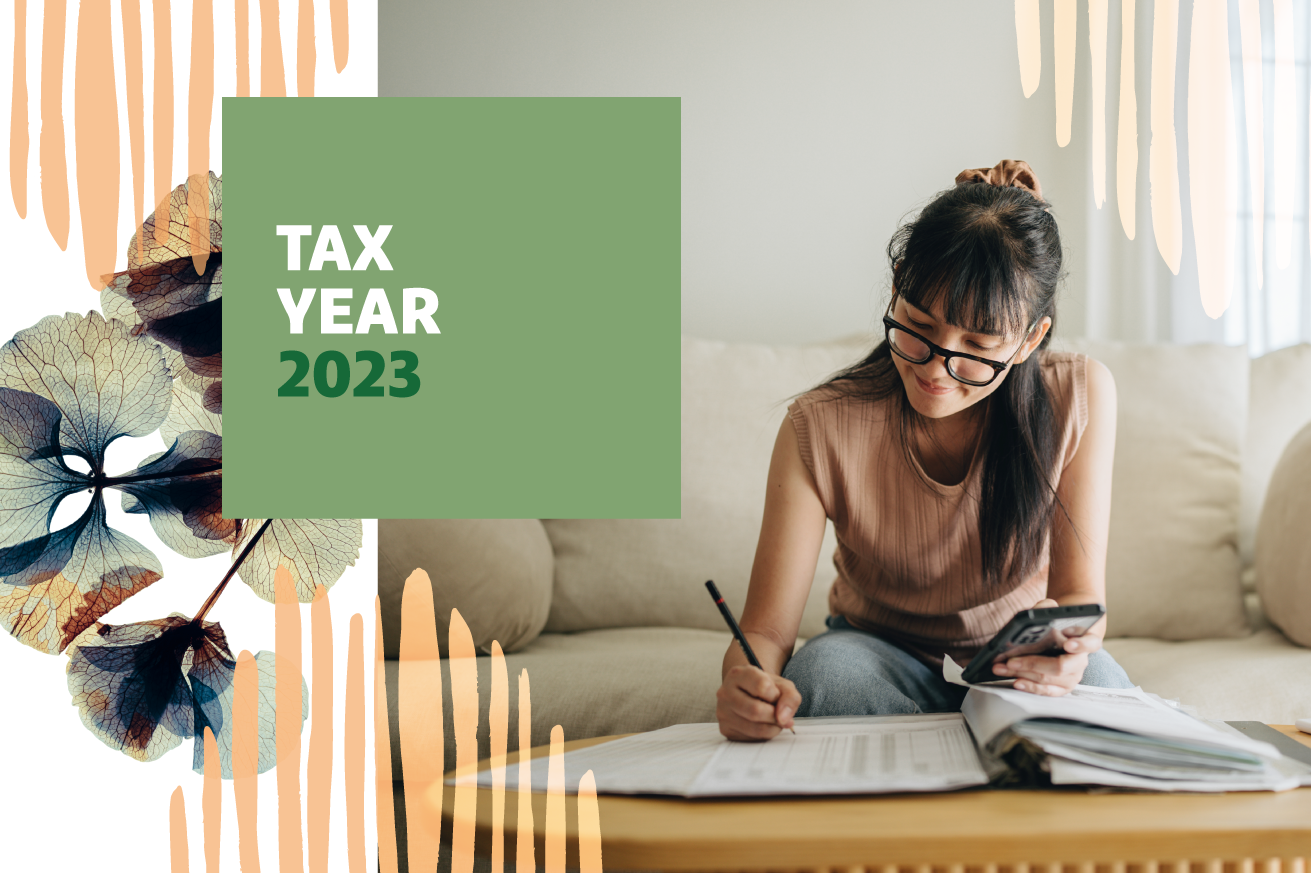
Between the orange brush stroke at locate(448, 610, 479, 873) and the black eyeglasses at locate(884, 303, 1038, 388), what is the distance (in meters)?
0.56

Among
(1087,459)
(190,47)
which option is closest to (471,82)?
(190,47)

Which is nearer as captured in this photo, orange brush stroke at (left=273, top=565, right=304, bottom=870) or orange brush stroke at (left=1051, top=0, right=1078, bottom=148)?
orange brush stroke at (left=273, top=565, right=304, bottom=870)

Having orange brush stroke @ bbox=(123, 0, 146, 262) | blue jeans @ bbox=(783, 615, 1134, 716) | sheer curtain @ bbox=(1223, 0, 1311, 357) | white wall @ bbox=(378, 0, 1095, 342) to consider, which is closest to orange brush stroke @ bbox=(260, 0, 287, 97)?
orange brush stroke @ bbox=(123, 0, 146, 262)

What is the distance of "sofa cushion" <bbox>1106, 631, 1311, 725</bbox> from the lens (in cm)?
99

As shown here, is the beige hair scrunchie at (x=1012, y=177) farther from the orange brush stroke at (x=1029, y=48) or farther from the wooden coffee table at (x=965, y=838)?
the orange brush stroke at (x=1029, y=48)

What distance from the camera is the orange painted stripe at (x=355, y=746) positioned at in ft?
3.23

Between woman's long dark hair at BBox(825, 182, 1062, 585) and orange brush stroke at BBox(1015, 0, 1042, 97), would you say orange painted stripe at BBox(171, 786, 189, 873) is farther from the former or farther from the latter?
orange brush stroke at BBox(1015, 0, 1042, 97)

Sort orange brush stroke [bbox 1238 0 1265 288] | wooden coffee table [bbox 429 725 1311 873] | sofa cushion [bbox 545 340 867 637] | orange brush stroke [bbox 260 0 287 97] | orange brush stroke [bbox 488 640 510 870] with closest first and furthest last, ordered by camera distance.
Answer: wooden coffee table [bbox 429 725 1311 873] → orange brush stroke [bbox 488 640 510 870] → orange brush stroke [bbox 260 0 287 97] → sofa cushion [bbox 545 340 867 637] → orange brush stroke [bbox 1238 0 1265 288]

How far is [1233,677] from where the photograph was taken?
40.9 inches

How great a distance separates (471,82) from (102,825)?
1.40m

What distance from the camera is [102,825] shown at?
0.91 m

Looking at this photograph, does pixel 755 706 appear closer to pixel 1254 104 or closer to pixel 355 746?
pixel 355 746

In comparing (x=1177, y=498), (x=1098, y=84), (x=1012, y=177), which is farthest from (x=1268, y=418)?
(x=1012, y=177)

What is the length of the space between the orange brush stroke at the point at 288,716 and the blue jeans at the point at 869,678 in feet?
1.97
